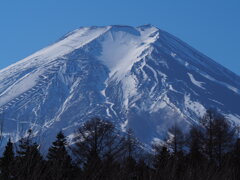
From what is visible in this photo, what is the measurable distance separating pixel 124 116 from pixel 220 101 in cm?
3401

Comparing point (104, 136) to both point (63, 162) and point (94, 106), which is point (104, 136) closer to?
point (63, 162)

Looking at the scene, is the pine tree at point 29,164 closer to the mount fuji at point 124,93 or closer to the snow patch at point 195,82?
the mount fuji at point 124,93

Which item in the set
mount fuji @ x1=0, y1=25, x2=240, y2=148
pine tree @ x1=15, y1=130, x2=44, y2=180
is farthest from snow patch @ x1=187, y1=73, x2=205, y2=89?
pine tree @ x1=15, y1=130, x2=44, y2=180

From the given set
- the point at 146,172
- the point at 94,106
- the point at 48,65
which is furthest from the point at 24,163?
the point at 48,65

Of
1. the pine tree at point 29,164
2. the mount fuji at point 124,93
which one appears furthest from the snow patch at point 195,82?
the pine tree at point 29,164

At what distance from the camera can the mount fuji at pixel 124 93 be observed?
511ft

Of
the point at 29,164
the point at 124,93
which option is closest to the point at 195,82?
the point at 124,93

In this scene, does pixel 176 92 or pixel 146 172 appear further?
pixel 176 92

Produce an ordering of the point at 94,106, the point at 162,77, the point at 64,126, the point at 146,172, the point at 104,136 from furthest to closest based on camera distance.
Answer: the point at 162,77 → the point at 94,106 → the point at 64,126 → the point at 104,136 → the point at 146,172

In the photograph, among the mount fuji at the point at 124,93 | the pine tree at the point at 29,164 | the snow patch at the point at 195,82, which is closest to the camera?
the pine tree at the point at 29,164

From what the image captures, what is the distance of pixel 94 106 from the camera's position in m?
166

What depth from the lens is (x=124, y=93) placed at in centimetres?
17100

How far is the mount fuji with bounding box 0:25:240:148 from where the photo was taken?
15588 cm

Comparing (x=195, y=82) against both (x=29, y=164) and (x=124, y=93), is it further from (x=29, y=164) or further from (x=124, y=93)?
(x=29, y=164)
